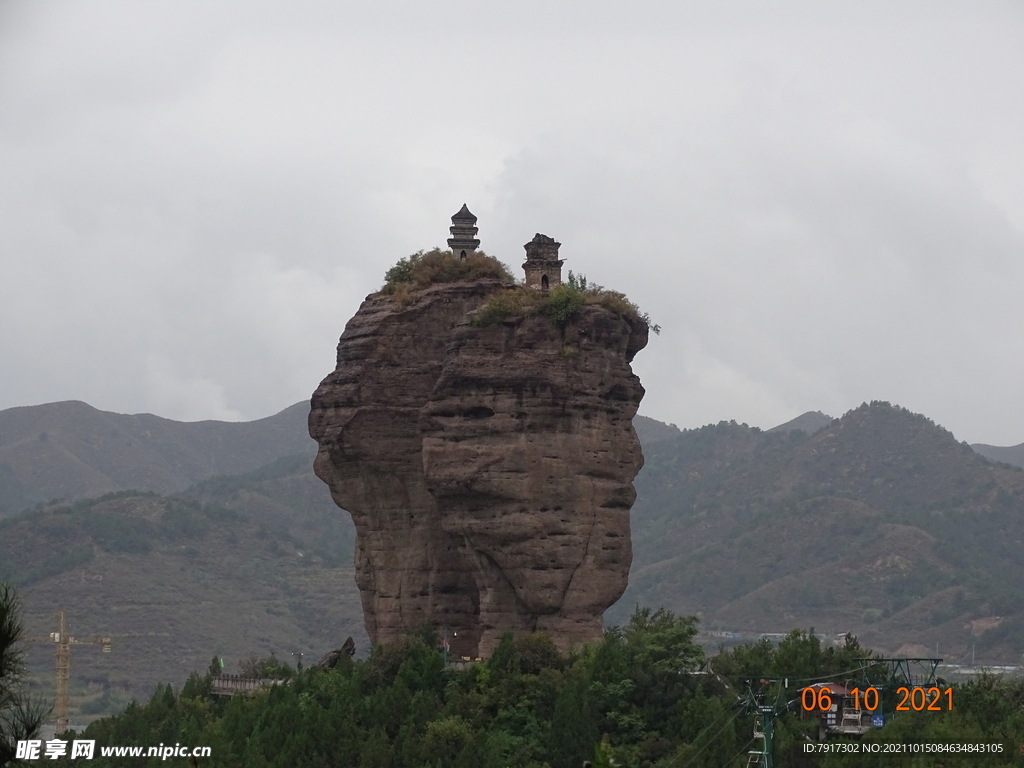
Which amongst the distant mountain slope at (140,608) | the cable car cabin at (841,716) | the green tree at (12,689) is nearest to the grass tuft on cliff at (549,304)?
the cable car cabin at (841,716)

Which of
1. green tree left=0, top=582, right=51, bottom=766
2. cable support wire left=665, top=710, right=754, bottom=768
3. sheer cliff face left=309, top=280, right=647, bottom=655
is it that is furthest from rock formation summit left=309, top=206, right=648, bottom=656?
green tree left=0, top=582, right=51, bottom=766

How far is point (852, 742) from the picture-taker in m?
55.2

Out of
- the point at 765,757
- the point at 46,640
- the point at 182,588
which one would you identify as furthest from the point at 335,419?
the point at 182,588

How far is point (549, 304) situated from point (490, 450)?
4.94 metres

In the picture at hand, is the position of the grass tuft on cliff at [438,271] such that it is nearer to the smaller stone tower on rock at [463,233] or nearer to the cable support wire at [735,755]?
the smaller stone tower on rock at [463,233]

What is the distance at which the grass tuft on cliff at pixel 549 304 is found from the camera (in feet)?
212

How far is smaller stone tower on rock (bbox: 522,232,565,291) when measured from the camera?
68188 mm

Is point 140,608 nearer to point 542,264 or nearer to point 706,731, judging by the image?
point 542,264

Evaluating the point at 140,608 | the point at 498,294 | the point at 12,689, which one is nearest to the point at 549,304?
the point at 498,294

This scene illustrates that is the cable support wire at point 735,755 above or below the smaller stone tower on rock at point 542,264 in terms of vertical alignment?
below

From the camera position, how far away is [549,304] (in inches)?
2554

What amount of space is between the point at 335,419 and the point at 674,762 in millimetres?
17263

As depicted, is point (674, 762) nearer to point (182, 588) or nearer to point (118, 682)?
point (118, 682)

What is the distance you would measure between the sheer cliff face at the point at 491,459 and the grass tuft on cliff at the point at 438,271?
0.84 meters
